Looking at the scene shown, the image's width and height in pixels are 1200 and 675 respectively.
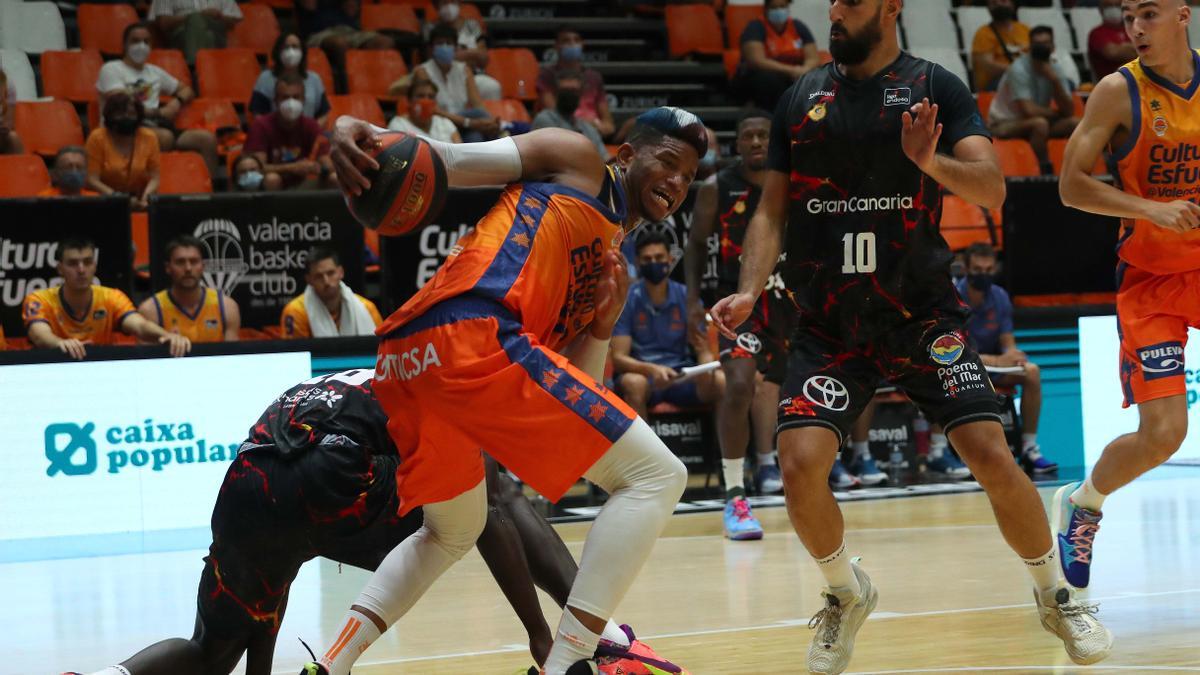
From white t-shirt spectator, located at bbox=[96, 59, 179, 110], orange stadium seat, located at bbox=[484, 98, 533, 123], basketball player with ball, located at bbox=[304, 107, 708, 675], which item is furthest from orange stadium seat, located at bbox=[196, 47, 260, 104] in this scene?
basketball player with ball, located at bbox=[304, 107, 708, 675]

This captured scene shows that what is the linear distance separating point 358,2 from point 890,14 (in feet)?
32.4

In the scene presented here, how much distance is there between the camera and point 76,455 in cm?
846

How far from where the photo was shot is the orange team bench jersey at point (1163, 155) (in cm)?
560

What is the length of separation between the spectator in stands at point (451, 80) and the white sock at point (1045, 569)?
26.9ft

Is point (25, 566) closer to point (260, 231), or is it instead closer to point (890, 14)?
point (260, 231)

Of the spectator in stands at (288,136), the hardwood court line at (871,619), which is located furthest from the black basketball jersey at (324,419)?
the spectator in stands at (288,136)

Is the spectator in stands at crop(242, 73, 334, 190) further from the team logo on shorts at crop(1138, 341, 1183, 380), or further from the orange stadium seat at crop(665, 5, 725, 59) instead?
the team logo on shorts at crop(1138, 341, 1183, 380)

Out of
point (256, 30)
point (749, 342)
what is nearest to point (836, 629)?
point (749, 342)

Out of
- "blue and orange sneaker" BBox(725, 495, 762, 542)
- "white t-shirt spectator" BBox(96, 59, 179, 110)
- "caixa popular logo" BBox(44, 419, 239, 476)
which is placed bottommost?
"blue and orange sneaker" BBox(725, 495, 762, 542)

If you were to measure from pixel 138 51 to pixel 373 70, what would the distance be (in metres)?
2.12

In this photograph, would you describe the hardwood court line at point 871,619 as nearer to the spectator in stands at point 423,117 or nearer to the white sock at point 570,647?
the white sock at point 570,647

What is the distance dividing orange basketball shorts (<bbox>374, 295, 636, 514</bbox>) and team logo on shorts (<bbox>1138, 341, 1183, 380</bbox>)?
253 centimetres

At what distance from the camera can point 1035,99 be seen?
14.3m

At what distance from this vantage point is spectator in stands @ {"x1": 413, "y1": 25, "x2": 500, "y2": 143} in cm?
1248
